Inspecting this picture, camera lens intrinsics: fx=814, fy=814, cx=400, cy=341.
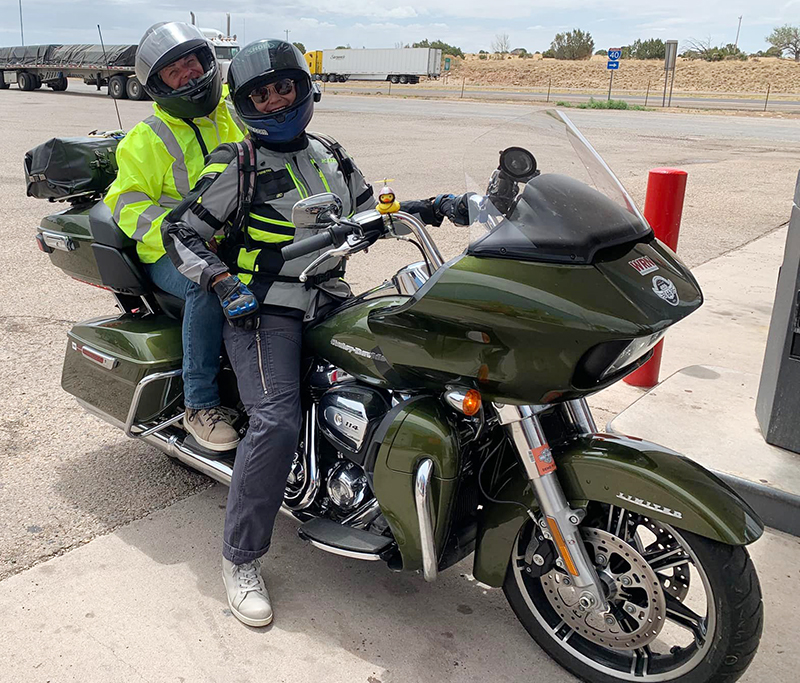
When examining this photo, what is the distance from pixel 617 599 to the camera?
8.09ft

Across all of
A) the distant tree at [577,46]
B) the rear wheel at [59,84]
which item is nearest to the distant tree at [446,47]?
the distant tree at [577,46]

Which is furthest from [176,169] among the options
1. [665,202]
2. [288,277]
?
[665,202]

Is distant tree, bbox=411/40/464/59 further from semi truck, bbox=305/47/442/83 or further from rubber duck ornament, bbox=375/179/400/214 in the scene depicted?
rubber duck ornament, bbox=375/179/400/214

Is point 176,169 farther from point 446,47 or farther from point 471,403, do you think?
point 446,47

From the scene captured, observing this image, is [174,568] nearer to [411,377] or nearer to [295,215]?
[411,377]

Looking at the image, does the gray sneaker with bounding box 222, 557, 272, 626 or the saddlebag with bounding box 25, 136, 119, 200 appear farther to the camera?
the saddlebag with bounding box 25, 136, 119, 200

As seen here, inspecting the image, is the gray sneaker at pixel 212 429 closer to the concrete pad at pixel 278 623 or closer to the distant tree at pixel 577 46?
the concrete pad at pixel 278 623

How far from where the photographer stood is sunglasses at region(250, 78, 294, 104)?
2.77m

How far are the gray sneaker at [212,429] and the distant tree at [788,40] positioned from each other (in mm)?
77907

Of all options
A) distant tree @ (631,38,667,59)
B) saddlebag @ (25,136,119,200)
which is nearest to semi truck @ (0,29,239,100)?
saddlebag @ (25,136,119,200)

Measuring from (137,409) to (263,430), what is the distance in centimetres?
85

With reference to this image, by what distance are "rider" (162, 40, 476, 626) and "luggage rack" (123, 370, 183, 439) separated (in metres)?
0.49

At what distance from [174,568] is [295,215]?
1.56 meters

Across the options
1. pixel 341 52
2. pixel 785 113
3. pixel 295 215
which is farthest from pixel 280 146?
pixel 341 52
